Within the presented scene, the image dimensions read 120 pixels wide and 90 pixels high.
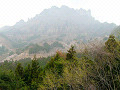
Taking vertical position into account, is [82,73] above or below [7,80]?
above

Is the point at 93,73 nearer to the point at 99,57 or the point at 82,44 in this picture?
the point at 99,57

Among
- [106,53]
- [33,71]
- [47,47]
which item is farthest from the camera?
[47,47]

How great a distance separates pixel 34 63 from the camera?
1964cm

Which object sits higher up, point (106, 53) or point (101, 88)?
point (106, 53)

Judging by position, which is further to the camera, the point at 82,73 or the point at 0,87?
the point at 0,87

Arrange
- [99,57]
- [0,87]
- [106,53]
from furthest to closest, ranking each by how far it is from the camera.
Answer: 1. [0,87]
2. [99,57]
3. [106,53]

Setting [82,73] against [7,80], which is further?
[7,80]

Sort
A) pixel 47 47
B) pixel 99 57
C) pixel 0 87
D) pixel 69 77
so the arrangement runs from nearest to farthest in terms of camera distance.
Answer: pixel 99 57 < pixel 69 77 < pixel 0 87 < pixel 47 47

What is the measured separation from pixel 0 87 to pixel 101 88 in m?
11.5

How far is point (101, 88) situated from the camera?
33.8ft

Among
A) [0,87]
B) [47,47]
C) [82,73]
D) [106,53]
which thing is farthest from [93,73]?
[47,47]

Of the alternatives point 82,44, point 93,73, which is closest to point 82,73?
→ point 93,73

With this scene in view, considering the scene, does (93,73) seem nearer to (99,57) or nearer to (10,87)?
(99,57)

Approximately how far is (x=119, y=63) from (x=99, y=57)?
190 cm
